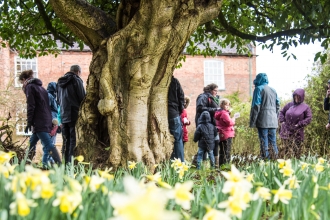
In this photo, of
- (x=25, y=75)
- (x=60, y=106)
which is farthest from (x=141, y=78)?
(x=25, y=75)

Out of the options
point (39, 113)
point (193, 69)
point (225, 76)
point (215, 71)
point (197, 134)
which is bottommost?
point (197, 134)

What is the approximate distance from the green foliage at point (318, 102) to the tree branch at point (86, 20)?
334 inches

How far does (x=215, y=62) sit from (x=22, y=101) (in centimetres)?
1575

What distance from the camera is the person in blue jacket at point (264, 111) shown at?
838cm

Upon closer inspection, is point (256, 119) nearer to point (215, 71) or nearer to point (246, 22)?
point (246, 22)

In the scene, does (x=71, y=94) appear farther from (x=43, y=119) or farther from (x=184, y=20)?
(x=184, y=20)

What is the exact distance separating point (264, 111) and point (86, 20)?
415cm

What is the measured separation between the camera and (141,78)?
5.42m

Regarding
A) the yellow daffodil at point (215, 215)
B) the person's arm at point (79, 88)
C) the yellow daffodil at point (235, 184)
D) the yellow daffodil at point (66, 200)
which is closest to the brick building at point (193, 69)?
the person's arm at point (79, 88)

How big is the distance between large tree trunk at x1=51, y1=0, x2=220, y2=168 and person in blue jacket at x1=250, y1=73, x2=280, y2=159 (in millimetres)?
3078

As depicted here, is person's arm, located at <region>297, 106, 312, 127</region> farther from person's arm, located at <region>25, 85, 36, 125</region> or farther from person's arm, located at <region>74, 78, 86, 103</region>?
person's arm, located at <region>25, 85, 36, 125</region>

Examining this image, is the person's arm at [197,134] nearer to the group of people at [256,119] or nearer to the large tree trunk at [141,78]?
the group of people at [256,119]

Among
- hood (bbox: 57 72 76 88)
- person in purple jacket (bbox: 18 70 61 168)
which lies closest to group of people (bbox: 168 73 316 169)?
hood (bbox: 57 72 76 88)

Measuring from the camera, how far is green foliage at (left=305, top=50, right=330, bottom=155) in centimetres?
1287
